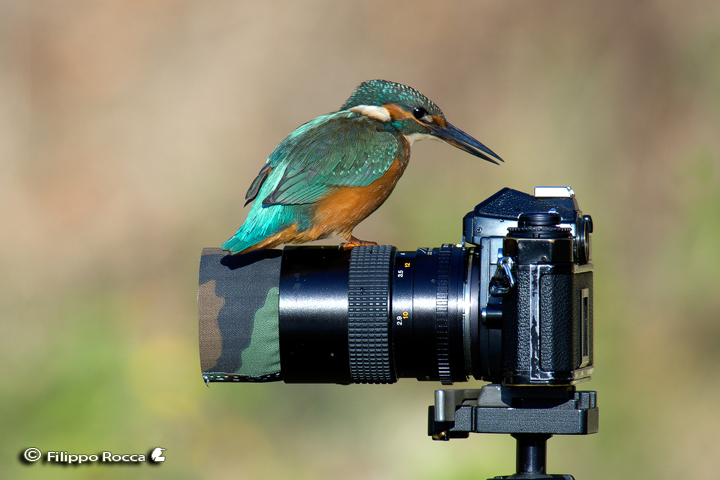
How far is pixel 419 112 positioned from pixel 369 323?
0.92 m

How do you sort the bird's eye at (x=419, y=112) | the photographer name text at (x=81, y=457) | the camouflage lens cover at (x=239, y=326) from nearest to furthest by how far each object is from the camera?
the camouflage lens cover at (x=239, y=326) → the bird's eye at (x=419, y=112) → the photographer name text at (x=81, y=457)

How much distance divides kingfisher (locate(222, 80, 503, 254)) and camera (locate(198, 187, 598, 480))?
0.71 feet

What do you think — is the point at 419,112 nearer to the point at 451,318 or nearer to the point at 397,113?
the point at 397,113

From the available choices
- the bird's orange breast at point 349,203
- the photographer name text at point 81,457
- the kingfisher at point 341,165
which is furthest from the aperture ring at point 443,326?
the photographer name text at point 81,457

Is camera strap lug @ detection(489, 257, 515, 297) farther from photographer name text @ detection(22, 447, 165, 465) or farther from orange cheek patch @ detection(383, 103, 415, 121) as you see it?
photographer name text @ detection(22, 447, 165, 465)

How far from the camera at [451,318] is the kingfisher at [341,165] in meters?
0.21

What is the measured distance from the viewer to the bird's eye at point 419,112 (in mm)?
2902

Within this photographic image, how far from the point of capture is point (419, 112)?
2908 millimetres

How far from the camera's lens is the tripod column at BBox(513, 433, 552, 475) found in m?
2.25

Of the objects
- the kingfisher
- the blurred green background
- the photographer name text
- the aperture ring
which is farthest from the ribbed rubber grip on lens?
the photographer name text

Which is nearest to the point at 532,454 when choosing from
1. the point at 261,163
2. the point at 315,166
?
the point at 315,166

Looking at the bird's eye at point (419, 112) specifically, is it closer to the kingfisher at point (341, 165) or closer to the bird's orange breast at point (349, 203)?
the kingfisher at point (341, 165)

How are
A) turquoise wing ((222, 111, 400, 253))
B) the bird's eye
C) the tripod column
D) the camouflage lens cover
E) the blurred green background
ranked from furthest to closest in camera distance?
the blurred green background, the bird's eye, turquoise wing ((222, 111, 400, 253)), the camouflage lens cover, the tripod column

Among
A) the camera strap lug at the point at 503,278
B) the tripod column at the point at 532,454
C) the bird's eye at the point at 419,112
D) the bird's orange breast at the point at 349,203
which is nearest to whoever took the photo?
the camera strap lug at the point at 503,278
